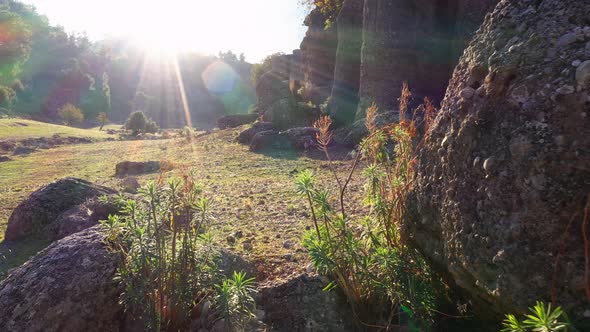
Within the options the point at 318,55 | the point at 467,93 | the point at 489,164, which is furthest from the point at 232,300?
the point at 318,55

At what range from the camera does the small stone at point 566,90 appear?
68.3 inches

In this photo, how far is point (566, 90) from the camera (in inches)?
69.1

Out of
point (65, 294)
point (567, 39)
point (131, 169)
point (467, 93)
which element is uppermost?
point (567, 39)

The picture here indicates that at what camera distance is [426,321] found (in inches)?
88.4

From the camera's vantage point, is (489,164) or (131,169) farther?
(131,169)

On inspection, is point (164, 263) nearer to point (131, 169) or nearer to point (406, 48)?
point (131, 169)

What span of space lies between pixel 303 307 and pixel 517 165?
1653mm

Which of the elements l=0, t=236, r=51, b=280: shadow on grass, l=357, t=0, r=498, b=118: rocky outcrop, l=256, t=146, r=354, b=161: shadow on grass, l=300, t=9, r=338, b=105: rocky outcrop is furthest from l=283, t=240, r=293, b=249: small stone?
l=300, t=9, r=338, b=105: rocky outcrop

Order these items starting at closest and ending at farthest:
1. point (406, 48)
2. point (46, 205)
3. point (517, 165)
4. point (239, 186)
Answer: point (517, 165)
point (46, 205)
point (239, 186)
point (406, 48)

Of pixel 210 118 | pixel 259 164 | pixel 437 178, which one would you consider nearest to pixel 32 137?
A: pixel 259 164

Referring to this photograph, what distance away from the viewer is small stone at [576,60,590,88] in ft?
5.55

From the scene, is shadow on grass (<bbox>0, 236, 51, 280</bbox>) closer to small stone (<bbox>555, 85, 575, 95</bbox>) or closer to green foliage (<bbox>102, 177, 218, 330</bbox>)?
green foliage (<bbox>102, 177, 218, 330</bbox>)

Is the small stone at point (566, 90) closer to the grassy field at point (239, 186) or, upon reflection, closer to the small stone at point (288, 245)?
the grassy field at point (239, 186)

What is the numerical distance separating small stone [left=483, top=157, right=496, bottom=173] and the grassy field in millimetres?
1788
